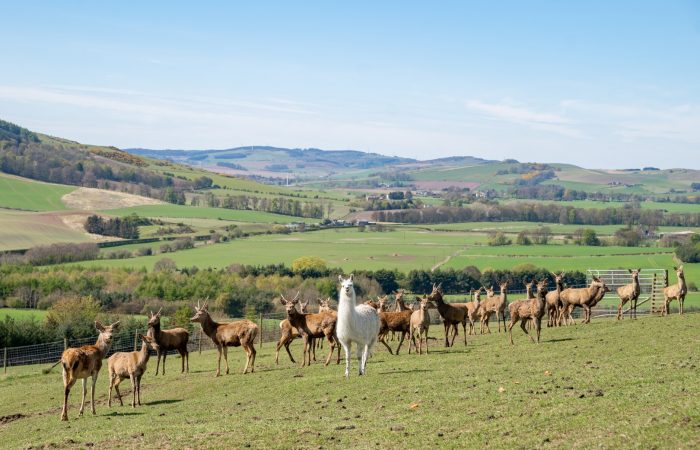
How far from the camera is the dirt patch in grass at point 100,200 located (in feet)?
487

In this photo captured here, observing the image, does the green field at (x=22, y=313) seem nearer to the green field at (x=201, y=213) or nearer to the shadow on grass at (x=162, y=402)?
the shadow on grass at (x=162, y=402)

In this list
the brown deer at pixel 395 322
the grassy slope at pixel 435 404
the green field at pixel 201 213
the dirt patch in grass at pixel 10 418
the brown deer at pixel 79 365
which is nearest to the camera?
the grassy slope at pixel 435 404

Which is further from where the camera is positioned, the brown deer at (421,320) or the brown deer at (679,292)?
the brown deer at (679,292)

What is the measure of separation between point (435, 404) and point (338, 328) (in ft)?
21.6

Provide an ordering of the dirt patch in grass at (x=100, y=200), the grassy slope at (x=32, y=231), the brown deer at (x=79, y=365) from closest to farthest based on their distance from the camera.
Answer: the brown deer at (x=79, y=365) → the grassy slope at (x=32, y=231) → the dirt patch in grass at (x=100, y=200)

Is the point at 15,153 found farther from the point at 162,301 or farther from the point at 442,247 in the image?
the point at 162,301

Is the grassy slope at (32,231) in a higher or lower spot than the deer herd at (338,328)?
lower

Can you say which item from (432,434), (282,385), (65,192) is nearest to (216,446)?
(432,434)

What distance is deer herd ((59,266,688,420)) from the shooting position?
2234 cm

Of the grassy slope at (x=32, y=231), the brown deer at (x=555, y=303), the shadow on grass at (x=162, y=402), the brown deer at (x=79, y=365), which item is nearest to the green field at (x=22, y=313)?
the grassy slope at (x=32, y=231)

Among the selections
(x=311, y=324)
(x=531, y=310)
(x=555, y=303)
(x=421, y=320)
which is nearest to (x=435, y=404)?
(x=421, y=320)

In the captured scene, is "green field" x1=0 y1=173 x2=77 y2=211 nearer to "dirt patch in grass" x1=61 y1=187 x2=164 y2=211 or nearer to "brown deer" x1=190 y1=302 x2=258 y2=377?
"dirt patch in grass" x1=61 y1=187 x2=164 y2=211

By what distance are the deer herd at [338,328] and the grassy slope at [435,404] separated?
0.96m

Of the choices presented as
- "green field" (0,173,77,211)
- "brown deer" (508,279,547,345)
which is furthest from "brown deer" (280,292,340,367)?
"green field" (0,173,77,211)
